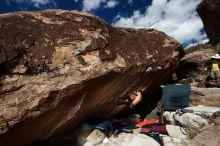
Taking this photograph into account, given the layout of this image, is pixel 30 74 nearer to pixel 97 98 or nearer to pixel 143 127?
pixel 97 98

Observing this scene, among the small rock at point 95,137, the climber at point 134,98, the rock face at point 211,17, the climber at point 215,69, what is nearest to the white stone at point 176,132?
the climber at point 134,98

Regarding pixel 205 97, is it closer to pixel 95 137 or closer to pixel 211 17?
pixel 95 137

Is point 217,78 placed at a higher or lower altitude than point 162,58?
lower

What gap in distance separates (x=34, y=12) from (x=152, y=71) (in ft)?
13.4

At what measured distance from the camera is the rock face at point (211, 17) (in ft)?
52.6

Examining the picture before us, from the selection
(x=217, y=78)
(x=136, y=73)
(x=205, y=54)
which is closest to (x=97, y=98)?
(x=136, y=73)

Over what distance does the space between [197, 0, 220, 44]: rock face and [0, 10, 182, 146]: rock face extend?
9570 millimetres

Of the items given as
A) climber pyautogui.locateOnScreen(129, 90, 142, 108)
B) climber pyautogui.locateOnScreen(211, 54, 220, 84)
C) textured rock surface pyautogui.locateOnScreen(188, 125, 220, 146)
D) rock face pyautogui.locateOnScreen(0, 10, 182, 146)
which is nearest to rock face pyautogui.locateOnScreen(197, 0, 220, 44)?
climber pyautogui.locateOnScreen(211, 54, 220, 84)

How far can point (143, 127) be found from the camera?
315 inches

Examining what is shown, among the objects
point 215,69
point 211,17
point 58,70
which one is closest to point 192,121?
point 58,70

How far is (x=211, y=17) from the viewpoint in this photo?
16.7 meters

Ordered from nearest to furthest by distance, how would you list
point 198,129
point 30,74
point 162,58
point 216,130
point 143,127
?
point 30,74 → point 216,130 → point 198,129 → point 143,127 → point 162,58

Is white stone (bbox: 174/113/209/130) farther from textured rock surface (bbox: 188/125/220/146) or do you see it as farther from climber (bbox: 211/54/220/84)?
climber (bbox: 211/54/220/84)

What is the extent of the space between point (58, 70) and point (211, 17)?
13.4m
